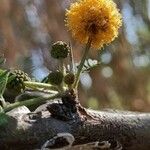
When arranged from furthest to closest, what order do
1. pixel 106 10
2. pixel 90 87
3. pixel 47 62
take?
pixel 90 87
pixel 47 62
pixel 106 10

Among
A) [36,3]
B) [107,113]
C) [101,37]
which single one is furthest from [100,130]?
[36,3]

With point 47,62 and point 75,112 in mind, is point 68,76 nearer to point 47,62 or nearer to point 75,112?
point 75,112

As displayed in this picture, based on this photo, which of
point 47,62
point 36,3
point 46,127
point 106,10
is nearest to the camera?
point 46,127

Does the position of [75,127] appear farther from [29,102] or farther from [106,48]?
[106,48]

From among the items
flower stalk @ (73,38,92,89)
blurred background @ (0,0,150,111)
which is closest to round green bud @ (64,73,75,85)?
flower stalk @ (73,38,92,89)

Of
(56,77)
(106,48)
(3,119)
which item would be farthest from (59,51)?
(106,48)

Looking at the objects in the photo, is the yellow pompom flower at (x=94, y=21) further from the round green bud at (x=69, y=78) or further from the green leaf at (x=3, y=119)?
the green leaf at (x=3, y=119)

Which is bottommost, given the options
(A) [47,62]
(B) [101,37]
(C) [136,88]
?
(C) [136,88]

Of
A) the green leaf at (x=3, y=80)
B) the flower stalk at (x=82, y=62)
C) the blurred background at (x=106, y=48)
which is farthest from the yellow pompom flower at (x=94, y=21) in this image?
the blurred background at (x=106, y=48)
